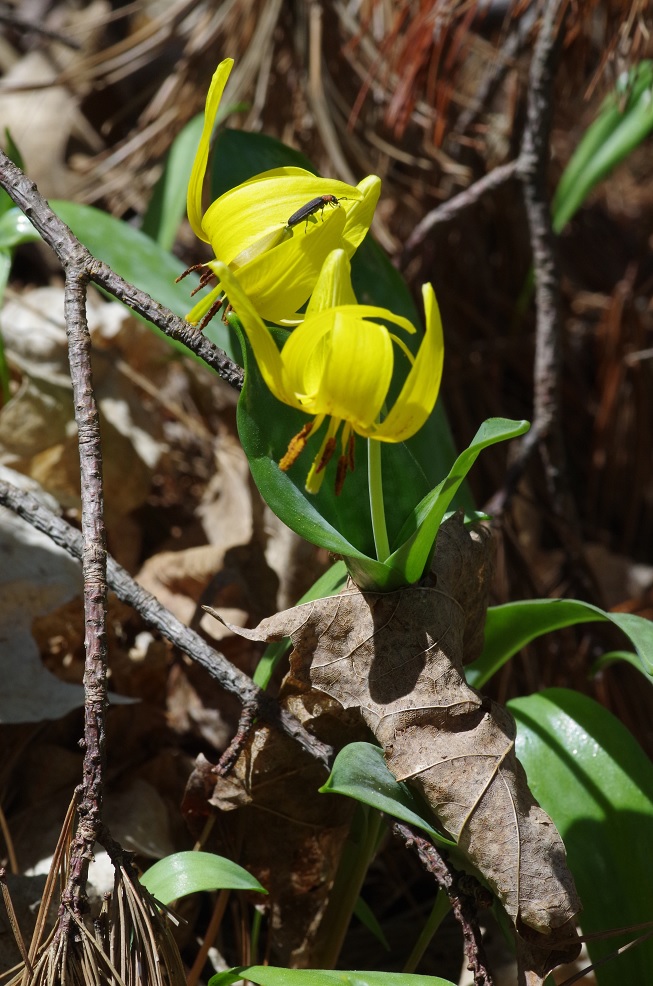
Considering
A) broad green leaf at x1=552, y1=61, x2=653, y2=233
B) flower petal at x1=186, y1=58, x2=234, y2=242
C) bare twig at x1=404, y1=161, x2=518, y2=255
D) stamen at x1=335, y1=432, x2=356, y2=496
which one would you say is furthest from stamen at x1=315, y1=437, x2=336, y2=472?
broad green leaf at x1=552, y1=61, x2=653, y2=233

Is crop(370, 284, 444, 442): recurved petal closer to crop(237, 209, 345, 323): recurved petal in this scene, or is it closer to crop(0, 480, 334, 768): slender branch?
crop(237, 209, 345, 323): recurved petal

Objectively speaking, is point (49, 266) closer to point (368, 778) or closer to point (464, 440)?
point (464, 440)

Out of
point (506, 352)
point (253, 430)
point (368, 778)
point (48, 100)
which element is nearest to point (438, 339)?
point (253, 430)

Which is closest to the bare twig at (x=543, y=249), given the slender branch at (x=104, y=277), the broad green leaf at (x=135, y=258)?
the broad green leaf at (x=135, y=258)

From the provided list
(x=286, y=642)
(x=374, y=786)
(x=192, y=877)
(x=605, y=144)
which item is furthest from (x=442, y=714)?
(x=605, y=144)

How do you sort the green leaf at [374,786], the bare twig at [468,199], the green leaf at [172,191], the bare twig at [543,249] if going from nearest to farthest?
the green leaf at [374,786], the bare twig at [543,249], the bare twig at [468,199], the green leaf at [172,191]

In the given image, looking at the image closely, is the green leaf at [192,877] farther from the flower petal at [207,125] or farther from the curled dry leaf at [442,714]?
the flower petal at [207,125]
